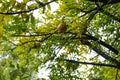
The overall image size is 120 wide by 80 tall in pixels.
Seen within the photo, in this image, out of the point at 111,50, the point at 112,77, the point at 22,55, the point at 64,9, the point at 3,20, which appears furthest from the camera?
the point at 111,50

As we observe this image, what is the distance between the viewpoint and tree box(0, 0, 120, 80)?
2.74m

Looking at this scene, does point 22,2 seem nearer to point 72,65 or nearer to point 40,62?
point 40,62

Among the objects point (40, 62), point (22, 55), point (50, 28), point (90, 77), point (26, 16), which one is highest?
point (26, 16)

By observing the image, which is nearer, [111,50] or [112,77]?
[112,77]

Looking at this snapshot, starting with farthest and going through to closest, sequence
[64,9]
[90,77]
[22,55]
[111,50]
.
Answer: [90,77] → [111,50] → [22,55] → [64,9]

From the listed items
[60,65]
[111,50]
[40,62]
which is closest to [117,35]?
[111,50]

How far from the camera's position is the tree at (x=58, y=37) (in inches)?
108

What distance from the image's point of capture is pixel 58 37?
463cm

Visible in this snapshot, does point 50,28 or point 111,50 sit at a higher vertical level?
point 50,28

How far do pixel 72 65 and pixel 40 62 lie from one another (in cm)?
110

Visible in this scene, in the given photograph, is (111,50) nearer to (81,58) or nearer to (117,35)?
(117,35)

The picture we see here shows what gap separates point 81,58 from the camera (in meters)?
6.64

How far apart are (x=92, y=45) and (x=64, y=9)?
6.93 feet

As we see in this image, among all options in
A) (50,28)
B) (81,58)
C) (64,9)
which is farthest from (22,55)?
(81,58)
